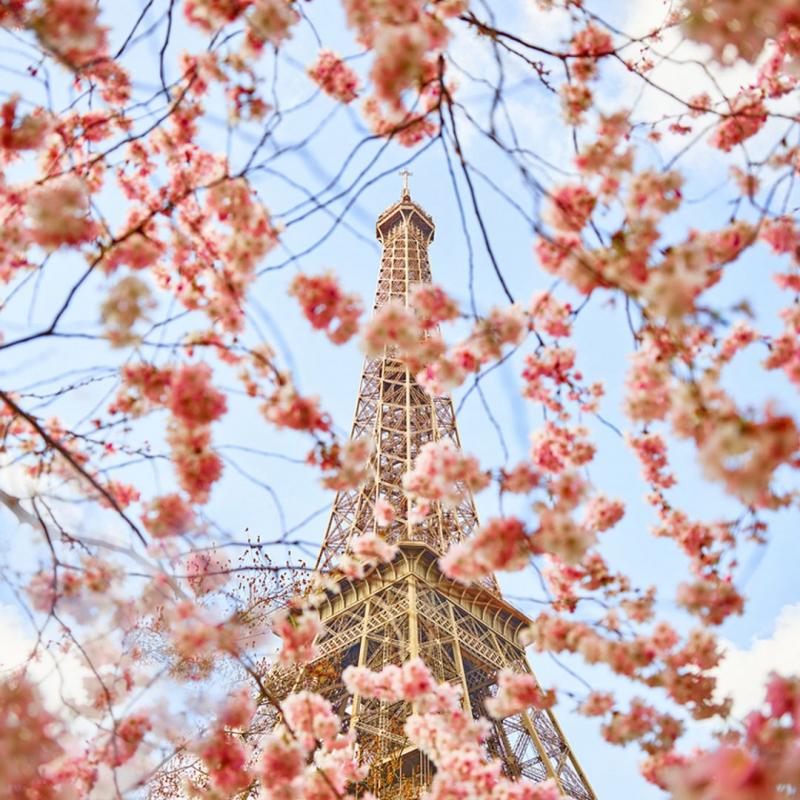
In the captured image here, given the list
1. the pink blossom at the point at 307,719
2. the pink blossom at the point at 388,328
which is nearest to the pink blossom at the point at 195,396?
the pink blossom at the point at 388,328

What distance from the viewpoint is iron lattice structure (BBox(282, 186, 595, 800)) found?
13.7 meters

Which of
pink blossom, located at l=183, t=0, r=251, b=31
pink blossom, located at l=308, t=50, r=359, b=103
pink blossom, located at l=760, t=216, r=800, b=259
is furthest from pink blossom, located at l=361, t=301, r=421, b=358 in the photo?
pink blossom, located at l=760, t=216, r=800, b=259

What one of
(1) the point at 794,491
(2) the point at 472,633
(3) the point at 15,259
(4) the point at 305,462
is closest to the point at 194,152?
(3) the point at 15,259

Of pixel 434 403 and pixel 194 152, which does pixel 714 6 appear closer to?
pixel 194 152

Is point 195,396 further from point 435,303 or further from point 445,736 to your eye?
point 445,736

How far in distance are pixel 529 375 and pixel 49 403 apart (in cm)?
275

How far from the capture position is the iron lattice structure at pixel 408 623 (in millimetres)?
13672

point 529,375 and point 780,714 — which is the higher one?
point 529,375

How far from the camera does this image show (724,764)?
1.71 m

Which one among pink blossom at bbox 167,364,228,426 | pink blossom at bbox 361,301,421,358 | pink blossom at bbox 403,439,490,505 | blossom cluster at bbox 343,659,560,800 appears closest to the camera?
pink blossom at bbox 167,364,228,426

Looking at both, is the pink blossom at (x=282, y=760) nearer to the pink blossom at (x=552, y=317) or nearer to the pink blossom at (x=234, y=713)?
the pink blossom at (x=234, y=713)

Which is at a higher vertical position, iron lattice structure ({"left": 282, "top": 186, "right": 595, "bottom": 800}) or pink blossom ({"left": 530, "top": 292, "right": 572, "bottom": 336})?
iron lattice structure ({"left": 282, "top": 186, "right": 595, "bottom": 800})

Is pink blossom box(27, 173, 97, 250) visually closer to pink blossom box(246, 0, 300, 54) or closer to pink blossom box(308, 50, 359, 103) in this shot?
pink blossom box(246, 0, 300, 54)

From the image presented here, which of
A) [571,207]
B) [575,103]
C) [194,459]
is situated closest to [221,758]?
[194,459]
